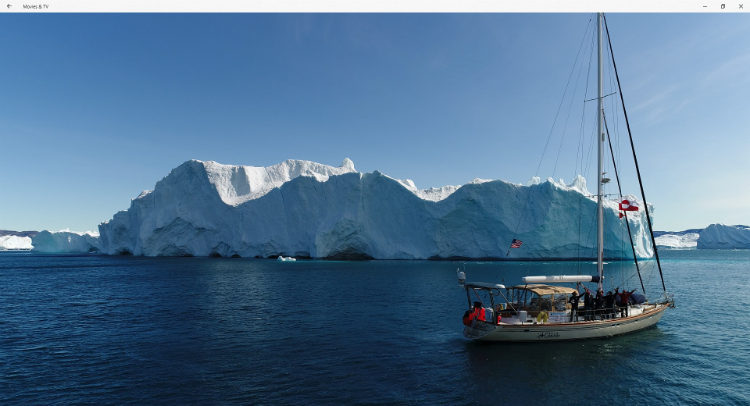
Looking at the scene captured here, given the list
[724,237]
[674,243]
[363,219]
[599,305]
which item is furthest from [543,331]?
[674,243]

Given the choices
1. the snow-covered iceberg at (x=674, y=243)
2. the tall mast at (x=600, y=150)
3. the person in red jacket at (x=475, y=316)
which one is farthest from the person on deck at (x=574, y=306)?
the snow-covered iceberg at (x=674, y=243)

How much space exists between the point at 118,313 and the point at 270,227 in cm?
5583

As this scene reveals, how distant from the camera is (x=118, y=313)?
25297mm

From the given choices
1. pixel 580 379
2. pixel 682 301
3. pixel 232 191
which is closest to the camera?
pixel 580 379

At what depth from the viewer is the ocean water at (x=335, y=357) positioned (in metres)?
12.5

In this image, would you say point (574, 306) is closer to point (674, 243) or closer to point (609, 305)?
point (609, 305)

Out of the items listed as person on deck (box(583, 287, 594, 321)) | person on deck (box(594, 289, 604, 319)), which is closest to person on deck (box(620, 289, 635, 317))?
person on deck (box(594, 289, 604, 319))

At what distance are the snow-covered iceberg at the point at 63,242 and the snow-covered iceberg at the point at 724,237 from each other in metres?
223

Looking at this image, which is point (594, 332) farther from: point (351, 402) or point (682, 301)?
point (682, 301)

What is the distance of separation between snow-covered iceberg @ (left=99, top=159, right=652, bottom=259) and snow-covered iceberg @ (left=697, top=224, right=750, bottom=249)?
301 feet

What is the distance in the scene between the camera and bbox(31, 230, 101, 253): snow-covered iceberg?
14654cm

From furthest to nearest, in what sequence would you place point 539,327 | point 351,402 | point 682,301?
point 682,301 < point 539,327 < point 351,402

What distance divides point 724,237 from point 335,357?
180 meters

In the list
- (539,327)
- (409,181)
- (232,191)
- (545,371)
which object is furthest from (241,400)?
(409,181)
